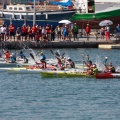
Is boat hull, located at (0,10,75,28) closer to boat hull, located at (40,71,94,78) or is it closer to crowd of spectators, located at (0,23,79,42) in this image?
A: crowd of spectators, located at (0,23,79,42)

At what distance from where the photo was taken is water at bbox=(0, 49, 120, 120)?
51156mm

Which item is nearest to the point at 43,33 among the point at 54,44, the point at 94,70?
the point at 54,44

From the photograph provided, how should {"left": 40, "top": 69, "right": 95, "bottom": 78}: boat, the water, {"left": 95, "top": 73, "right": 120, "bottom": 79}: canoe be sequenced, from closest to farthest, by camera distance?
the water < {"left": 95, "top": 73, "right": 120, "bottom": 79}: canoe < {"left": 40, "top": 69, "right": 95, "bottom": 78}: boat

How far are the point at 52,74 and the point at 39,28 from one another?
58.0 ft

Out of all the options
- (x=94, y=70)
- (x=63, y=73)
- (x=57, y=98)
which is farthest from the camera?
(x=63, y=73)

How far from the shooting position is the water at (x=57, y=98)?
5116cm

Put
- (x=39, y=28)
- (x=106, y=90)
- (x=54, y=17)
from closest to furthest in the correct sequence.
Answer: (x=106, y=90), (x=39, y=28), (x=54, y=17)

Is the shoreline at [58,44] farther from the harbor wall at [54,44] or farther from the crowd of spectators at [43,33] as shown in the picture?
the crowd of spectators at [43,33]

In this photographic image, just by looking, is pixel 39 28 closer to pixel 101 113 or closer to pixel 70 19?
pixel 70 19

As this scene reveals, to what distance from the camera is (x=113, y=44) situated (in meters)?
83.7

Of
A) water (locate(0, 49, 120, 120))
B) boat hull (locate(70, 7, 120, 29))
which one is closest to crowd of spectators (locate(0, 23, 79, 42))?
boat hull (locate(70, 7, 120, 29))

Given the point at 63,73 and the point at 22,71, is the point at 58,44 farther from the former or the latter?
the point at 63,73

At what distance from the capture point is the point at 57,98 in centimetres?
5628

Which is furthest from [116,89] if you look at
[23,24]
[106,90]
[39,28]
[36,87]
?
[23,24]
